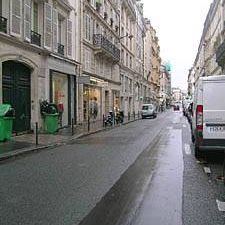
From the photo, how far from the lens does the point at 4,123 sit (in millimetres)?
18094

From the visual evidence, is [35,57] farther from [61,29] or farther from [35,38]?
[61,29]

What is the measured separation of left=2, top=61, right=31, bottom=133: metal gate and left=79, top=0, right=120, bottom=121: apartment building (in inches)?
286

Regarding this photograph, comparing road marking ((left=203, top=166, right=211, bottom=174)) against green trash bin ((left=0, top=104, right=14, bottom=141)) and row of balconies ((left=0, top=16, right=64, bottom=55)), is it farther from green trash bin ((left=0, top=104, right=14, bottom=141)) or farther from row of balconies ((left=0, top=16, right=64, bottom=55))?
row of balconies ((left=0, top=16, right=64, bottom=55))

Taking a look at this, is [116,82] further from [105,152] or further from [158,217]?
[158,217]

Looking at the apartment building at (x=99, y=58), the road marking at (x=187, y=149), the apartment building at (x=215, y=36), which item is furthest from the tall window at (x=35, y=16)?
the apartment building at (x=215, y=36)

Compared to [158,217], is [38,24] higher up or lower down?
higher up

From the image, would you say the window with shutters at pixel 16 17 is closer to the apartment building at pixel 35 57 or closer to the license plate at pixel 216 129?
the apartment building at pixel 35 57

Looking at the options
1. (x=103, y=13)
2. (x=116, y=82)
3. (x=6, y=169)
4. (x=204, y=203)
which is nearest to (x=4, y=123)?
(x=6, y=169)

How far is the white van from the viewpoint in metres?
12.0

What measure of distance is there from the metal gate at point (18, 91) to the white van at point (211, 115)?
10918mm

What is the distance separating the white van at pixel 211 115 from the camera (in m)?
12.0

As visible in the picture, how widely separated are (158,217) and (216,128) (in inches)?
240

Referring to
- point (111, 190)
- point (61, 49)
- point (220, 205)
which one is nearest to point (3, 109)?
point (111, 190)

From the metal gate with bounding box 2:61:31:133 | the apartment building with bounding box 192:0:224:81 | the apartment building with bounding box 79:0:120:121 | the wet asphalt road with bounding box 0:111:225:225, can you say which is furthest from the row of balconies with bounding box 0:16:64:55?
the apartment building with bounding box 192:0:224:81
